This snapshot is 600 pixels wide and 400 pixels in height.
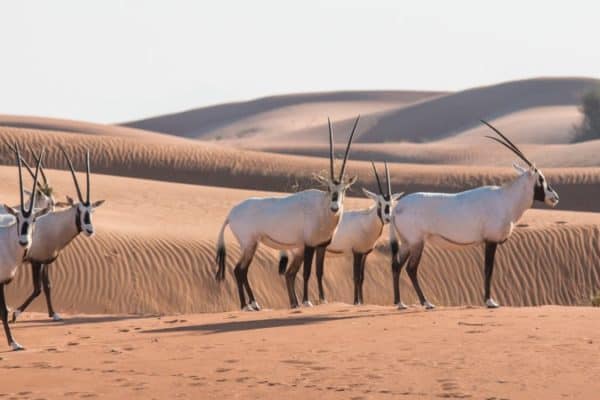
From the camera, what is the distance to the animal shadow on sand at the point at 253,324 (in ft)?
44.2

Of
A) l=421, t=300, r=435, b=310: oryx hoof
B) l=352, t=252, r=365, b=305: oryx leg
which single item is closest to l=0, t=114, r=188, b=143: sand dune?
l=352, t=252, r=365, b=305: oryx leg

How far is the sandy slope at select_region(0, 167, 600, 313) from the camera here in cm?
2152

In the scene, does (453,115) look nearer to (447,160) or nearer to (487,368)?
(447,160)

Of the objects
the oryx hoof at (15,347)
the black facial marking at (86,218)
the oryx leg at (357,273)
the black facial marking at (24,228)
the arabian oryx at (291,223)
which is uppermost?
the black facial marking at (24,228)

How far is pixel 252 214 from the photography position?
53.9 ft

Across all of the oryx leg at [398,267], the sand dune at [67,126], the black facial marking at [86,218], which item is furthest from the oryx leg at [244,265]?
the sand dune at [67,126]

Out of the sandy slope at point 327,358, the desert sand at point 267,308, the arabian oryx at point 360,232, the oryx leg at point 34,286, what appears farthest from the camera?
the arabian oryx at point 360,232

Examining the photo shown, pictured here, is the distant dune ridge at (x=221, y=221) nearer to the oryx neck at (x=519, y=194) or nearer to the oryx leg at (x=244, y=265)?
the oryx leg at (x=244, y=265)

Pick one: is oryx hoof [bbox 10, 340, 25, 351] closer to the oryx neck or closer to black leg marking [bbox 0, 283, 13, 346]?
black leg marking [bbox 0, 283, 13, 346]

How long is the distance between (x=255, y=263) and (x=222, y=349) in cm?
1112

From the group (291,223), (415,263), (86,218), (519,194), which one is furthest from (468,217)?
(86,218)

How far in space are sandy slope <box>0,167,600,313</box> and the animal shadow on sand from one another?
22.3 ft

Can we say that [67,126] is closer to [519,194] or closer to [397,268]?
[397,268]

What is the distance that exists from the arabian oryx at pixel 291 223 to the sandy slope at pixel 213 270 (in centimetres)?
493
